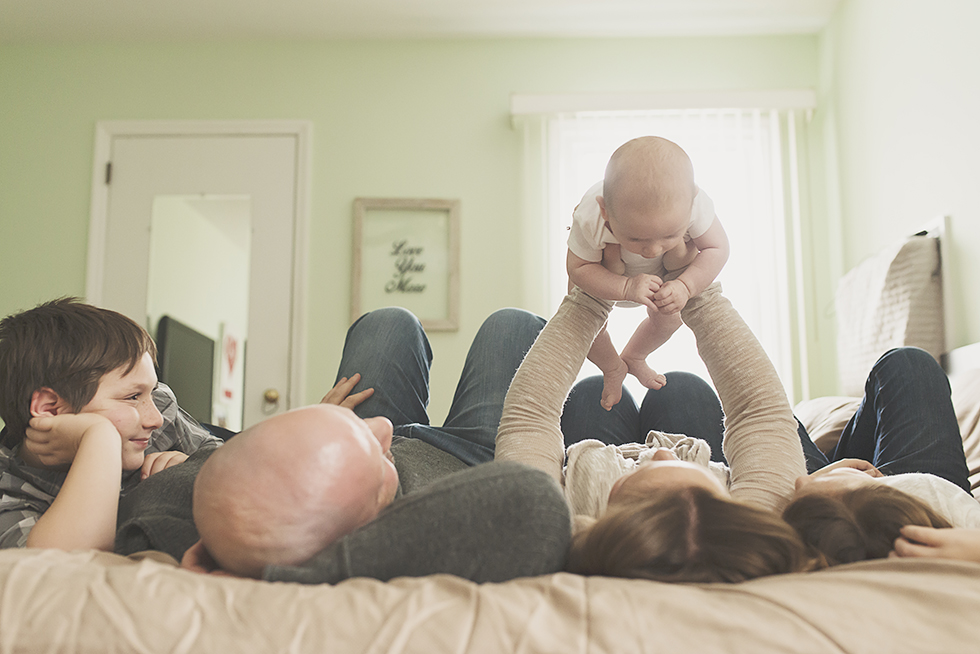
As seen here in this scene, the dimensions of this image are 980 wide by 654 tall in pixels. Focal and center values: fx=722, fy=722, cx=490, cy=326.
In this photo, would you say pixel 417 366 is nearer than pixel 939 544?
No

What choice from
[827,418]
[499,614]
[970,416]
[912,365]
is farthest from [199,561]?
[827,418]

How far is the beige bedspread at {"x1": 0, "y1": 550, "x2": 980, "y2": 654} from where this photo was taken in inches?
22.4

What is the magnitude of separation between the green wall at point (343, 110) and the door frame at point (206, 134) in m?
0.05

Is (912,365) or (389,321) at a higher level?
(389,321)

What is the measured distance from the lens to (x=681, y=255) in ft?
3.82

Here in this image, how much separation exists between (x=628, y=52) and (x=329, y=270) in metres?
1.78

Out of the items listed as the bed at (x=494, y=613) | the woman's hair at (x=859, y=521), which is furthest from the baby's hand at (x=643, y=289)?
the bed at (x=494, y=613)

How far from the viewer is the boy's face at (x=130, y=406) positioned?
109 cm

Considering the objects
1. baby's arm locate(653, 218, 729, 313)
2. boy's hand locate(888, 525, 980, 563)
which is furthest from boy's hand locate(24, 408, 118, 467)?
boy's hand locate(888, 525, 980, 563)

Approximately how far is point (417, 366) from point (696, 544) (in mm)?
1040

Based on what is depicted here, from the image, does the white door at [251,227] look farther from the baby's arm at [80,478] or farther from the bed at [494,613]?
the bed at [494,613]

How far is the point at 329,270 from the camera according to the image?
3.44 m

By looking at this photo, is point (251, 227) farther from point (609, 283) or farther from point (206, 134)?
point (609, 283)

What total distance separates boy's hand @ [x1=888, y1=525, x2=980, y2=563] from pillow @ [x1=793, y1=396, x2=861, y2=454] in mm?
1146
